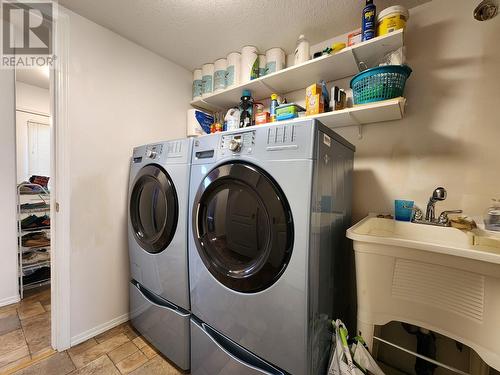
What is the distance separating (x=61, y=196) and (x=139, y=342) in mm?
1123

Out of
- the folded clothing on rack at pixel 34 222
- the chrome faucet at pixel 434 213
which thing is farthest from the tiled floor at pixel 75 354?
the chrome faucet at pixel 434 213

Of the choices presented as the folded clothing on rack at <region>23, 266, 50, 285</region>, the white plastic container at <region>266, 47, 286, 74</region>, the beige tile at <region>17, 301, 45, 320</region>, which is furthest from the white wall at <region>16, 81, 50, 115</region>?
the white plastic container at <region>266, 47, 286, 74</region>

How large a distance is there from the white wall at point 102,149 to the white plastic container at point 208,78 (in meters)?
0.43

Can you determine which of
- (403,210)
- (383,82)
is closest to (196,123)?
(383,82)

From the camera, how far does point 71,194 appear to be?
4.62 feet

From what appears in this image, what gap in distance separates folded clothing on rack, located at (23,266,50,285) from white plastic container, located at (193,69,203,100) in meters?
2.38

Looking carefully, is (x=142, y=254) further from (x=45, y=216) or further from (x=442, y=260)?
(x=45, y=216)

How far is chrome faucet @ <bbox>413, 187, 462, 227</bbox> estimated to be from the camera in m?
1.04

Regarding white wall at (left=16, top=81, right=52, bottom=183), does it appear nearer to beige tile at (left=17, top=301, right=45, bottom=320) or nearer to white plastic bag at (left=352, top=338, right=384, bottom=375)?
beige tile at (left=17, top=301, right=45, bottom=320)

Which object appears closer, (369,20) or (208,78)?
(369,20)

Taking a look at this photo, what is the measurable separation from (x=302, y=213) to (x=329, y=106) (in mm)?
893

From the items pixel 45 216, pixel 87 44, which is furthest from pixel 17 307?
pixel 87 44

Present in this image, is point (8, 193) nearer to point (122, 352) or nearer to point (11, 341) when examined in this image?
point (11, 341)

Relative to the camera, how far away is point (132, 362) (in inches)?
51.6
